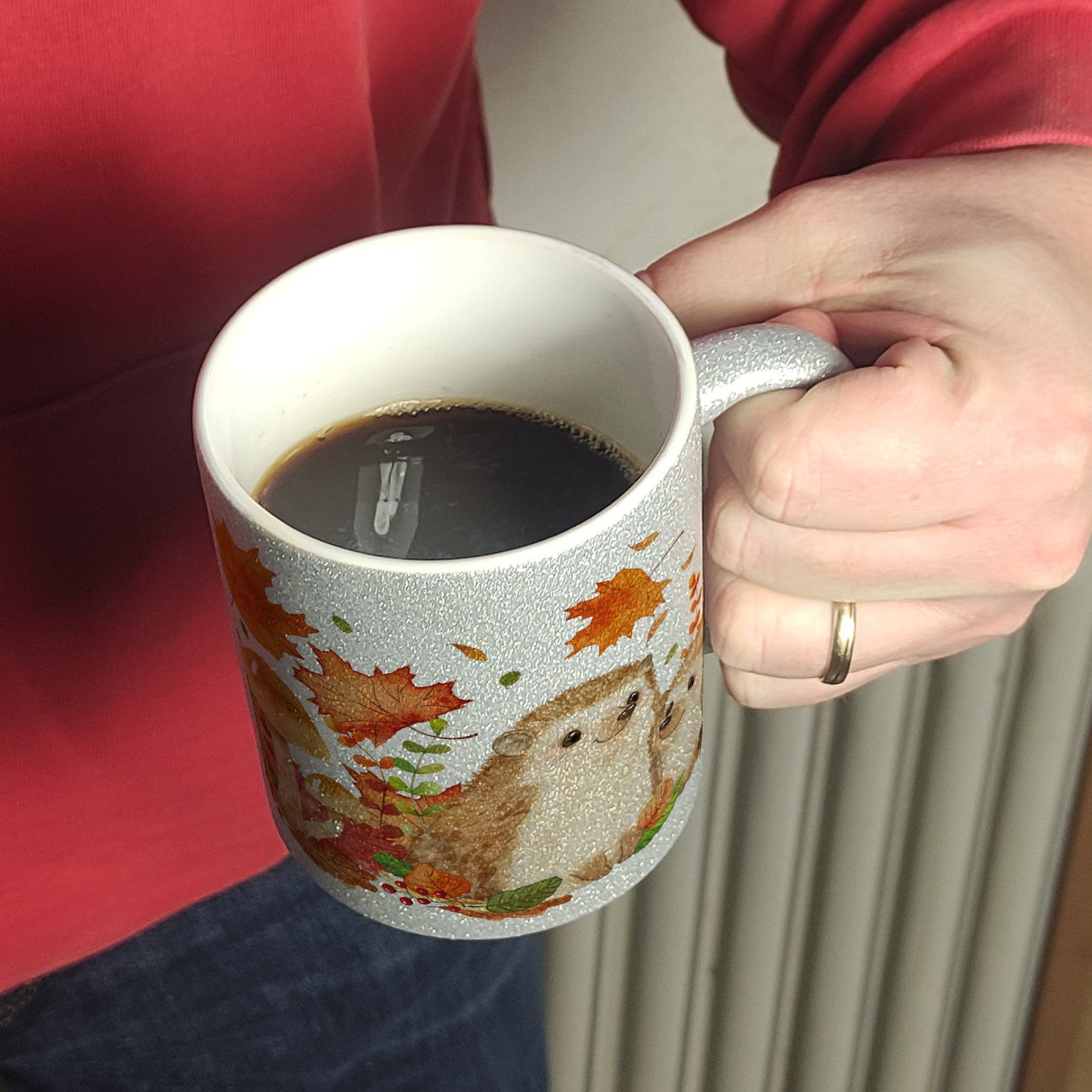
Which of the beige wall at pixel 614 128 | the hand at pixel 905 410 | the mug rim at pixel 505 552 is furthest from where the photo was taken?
the beige wall at pixel 614 128

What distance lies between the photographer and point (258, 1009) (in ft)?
2.27

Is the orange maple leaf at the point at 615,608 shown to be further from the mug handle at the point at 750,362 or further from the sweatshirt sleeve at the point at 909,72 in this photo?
the sweatshirt sleeve at the point at 909,72

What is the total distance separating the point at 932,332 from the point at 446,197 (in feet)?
0.90

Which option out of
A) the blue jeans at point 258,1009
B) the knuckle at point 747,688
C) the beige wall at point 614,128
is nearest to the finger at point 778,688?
the knuckle at point 747,688

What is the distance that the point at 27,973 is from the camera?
625 mm

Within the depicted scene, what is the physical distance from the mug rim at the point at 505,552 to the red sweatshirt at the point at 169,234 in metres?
0.10

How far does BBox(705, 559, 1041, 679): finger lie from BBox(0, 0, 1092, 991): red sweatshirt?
163 millimetres

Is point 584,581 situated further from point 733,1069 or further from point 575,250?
point 733,1069

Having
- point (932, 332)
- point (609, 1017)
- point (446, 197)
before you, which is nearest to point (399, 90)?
point (446, 197)

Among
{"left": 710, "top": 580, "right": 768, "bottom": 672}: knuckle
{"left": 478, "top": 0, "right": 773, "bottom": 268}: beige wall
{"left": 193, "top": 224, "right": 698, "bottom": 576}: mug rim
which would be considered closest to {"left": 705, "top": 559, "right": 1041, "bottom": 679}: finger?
{"left": 710, "top": 580, "right": 768, "bottom": 672}: knuckle

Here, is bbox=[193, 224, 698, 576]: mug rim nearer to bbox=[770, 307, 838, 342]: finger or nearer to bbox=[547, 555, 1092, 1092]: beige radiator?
bbox=[770, 307, 838, 342]: finger

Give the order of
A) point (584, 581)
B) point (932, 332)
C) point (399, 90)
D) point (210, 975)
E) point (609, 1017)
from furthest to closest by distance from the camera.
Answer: point (609, 1017) → point (210, 975) → point (399, 90) → point (932, 332) → point (584, 581)

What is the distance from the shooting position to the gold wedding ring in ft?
1.60

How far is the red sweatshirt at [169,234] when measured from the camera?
446mm
